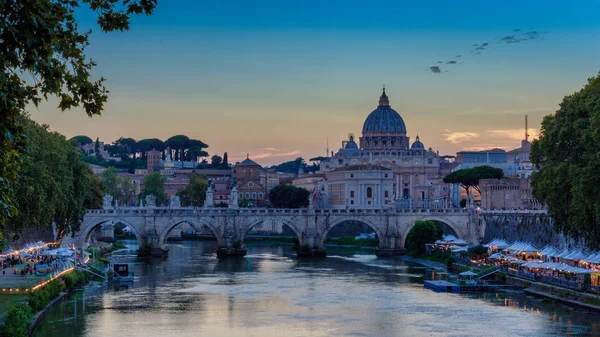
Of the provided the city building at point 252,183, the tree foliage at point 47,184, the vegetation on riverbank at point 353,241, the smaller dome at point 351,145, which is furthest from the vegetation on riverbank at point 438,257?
the smaller dome at point 351,145

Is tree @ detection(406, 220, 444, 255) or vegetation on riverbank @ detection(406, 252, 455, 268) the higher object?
tree @ detection(406, 220, 444, 255)

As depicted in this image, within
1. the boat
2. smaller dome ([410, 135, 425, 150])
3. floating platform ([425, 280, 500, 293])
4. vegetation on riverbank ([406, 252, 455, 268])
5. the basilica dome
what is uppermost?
the basilica dome

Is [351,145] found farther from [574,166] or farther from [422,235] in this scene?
[574,166]

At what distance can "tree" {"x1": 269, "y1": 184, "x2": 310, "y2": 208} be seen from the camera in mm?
116438

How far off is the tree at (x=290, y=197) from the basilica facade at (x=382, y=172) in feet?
5.04

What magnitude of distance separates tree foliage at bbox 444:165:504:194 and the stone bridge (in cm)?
3853

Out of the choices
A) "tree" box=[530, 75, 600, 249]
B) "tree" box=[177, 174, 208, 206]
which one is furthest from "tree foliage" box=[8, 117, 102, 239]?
"tree" box=[177, 174, 208, 206]

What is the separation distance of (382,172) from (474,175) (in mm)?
15266

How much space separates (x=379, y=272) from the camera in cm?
5497

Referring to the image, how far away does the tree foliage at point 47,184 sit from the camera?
3647 centimetres

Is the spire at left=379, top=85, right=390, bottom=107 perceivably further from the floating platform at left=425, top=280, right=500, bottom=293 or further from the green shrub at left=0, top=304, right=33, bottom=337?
the green shrub at left=0, top=304, right=33, bottom=337

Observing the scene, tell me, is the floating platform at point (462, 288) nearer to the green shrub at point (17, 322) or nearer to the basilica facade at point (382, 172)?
the green shrub at point (17, 322)

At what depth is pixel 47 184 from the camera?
40031 mm

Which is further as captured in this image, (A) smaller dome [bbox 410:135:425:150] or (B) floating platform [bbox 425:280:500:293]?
(A) smaller dome [bbox 410:135:425:150]
